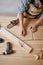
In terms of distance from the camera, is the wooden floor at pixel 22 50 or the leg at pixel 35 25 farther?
the leg at pixel 35 25

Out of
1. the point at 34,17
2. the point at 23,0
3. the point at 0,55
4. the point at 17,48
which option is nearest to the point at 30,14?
the point at 34,17

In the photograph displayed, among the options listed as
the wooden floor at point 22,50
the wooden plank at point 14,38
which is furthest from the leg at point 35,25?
the wooden plank at point 14,38

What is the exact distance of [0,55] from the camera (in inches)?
56.0

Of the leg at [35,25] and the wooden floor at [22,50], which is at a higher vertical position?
the leg at [35,25]

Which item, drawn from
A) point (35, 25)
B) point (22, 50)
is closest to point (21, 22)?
→ point (35, 25)

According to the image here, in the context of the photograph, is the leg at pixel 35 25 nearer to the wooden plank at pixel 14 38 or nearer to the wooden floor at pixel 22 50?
the wooden floor at pixel 22 50

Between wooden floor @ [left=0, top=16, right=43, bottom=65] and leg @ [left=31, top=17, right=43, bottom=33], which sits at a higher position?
leg @ [left=31, top=17, right=43, bottom=33]

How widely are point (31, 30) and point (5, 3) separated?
1.07 ft

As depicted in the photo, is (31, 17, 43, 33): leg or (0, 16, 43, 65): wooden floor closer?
(0, 16, 43, 65): wooden floor

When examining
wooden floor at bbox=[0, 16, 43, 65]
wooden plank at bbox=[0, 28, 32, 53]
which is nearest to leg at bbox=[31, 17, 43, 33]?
wooden floor at bbox=[0, 16, 43, 65]

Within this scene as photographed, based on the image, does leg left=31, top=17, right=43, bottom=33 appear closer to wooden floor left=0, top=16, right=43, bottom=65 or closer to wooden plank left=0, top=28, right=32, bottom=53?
wooden floor left=0, top=16, right=43, bottom=65

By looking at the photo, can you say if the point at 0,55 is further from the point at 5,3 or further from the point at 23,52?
the point at 5,3

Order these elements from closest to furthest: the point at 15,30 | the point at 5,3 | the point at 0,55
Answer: the point at 0,55 < the point at 15,30 < the point at 5,3

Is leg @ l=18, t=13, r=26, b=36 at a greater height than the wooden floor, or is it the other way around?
leg @ l=18, t=13, r=26, b=36
